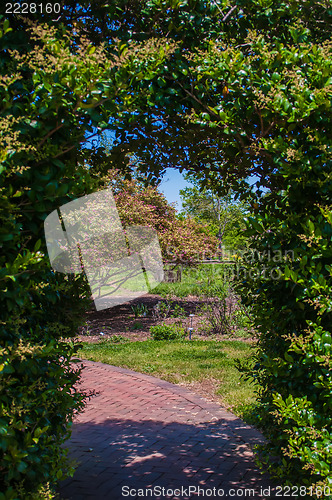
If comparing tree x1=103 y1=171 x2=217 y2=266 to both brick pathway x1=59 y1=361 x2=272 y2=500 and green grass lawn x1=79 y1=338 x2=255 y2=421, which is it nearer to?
green grass lawn x1=79 y1=338 x2=255 y2=421

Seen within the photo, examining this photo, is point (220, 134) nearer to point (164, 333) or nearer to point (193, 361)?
point (193, 361)

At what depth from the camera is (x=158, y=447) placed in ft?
14.3

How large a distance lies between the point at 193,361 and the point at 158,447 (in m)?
3.25

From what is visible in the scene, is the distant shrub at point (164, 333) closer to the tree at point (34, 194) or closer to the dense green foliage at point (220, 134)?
the dense green foliage at point (220, 134)

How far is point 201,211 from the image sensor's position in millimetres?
31984

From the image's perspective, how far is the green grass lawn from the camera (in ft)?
19.6

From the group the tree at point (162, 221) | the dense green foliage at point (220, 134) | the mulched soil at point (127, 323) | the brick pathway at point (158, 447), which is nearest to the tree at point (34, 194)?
the dense green foliage at point (220, 134)

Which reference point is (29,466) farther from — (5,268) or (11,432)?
(5,268)

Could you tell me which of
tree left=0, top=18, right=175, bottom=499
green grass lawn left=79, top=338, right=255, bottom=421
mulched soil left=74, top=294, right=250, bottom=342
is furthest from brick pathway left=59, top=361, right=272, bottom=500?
mulched soil left=74, top=294, right=250, bottom=342

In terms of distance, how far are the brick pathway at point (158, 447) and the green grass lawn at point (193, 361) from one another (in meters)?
0.32

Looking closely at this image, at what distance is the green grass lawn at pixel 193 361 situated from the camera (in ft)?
19.6

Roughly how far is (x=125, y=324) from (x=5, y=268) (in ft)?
31.6

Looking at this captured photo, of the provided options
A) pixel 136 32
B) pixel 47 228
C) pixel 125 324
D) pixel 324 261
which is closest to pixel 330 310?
pixel 324 261

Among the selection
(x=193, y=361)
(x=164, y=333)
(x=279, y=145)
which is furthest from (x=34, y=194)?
(x=164, y=333)
